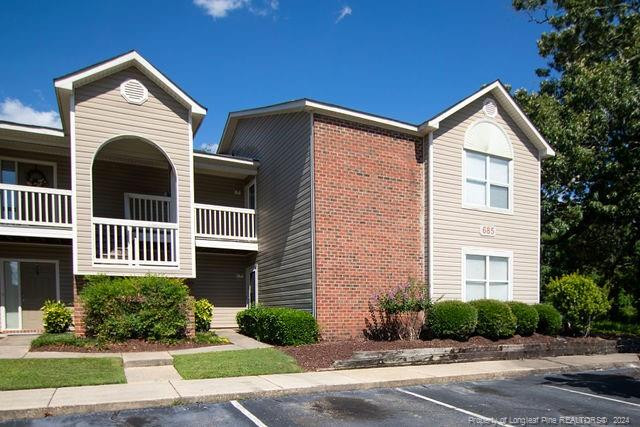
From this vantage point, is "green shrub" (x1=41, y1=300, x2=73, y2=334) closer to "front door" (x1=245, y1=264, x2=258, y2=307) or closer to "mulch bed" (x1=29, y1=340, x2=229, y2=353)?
"mulch bed" (x1=29, y1=340, x2=229, y2=353)

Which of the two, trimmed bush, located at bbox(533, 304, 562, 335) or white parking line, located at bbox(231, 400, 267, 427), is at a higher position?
white parking line, located at bbox(231, 400, 267, 427)

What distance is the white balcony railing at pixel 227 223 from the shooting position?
53.2ft

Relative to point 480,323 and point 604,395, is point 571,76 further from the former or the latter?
point 604,395

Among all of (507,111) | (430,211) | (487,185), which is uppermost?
(507,111)

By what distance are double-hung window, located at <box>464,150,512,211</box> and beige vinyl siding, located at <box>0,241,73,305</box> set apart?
12.3m

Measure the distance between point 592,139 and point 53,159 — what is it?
19583mm

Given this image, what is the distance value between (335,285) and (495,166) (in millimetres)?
6945

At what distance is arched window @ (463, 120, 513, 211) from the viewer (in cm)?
1580

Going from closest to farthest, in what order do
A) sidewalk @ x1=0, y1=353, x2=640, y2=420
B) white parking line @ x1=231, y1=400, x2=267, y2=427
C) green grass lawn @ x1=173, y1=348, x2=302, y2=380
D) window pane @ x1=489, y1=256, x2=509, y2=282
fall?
white parking line @ x1=231, y1=400, x2=267, y2=427, sidewalk @ x1=0, y1=353, x2=640, y2=420, green grass lawn @ x1=173, y1=348, x2=302, y2=380, window pane @ x1=489, y1=256, x2=509, y2=282

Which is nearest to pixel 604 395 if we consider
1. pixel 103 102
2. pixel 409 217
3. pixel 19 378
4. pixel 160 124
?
pixel 409 217

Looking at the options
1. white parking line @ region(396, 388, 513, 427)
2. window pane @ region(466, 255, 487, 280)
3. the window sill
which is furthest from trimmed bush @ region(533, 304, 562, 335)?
white parking line @ region(396, 388, 513, 427)

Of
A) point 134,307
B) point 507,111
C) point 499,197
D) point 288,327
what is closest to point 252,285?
point 288,327

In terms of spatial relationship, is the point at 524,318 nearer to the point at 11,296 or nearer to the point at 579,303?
the point at 579,303

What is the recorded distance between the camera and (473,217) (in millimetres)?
15672
